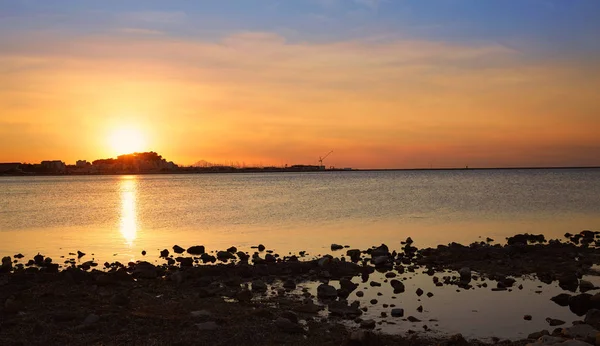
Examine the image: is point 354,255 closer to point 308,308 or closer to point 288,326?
point 308,308

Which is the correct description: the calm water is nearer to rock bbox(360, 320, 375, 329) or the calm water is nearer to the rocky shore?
the rocky shore

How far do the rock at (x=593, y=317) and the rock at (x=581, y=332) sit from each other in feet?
3.71

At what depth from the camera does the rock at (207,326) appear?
620 inches

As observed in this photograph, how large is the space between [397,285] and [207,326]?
894 cm

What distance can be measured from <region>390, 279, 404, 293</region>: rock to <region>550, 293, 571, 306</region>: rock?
18.2ft

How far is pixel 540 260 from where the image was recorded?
2812cm

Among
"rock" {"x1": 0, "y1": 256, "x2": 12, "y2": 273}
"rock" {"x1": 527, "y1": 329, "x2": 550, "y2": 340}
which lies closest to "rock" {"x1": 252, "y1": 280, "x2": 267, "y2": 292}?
"rock" {"x1": 527, "y1": 329, "x2": 550, "y2": 340}

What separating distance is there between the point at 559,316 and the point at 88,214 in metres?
57.5

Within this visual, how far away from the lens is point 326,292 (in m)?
20.7

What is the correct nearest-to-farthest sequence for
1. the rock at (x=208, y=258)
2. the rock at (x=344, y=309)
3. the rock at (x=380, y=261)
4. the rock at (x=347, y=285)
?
the rock at (x=344, y=309), the rock at (x=347, y=285), the rock at (x=380, y=261), the rock at (x=208, y=258)

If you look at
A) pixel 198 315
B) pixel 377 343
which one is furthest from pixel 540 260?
pixel 198 315

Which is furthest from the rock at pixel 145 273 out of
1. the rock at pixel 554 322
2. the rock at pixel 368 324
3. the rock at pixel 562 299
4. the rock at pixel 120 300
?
the rock at pixel 562 299

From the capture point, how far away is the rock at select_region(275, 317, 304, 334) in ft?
51.5

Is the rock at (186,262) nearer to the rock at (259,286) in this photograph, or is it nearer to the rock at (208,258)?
the rock at (208,258)
